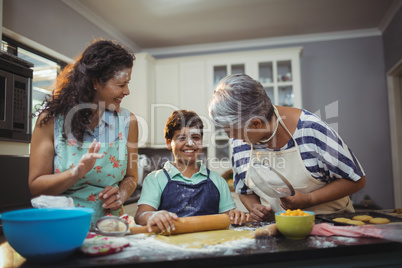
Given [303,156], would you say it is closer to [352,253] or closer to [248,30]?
[352,253]

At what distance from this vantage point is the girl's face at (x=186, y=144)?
4.87 feet

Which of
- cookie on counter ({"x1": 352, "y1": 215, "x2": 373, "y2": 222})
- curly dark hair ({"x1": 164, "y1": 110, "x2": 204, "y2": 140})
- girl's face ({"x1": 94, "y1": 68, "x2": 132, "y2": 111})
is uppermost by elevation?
girl's face ({"x1": 94, "y1": 68, "x2": 132, "y2": 111})

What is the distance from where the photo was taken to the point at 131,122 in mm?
1398

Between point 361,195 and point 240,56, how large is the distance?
215 centimetres

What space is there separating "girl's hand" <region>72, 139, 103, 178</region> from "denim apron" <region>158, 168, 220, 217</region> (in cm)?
48

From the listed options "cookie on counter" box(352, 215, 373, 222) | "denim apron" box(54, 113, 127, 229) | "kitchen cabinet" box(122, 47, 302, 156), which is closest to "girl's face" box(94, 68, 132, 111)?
"denim apron" box(54, 113, 127, 229)

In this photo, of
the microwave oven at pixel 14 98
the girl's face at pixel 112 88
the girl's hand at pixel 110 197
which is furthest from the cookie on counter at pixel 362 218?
the microwave oven at pixel 14 98

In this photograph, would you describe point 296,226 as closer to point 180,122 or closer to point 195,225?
point 195,225

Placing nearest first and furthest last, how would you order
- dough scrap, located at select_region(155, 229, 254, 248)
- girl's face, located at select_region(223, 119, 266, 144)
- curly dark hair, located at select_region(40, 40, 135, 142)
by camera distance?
dough scrap, located at select_region(155, 229, 254, 248) < curly dark hair, located at select_region(40, 40, 135, 142) < girl's face, located at select_region(223, 119, 266, 144)

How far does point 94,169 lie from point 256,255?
27.7 inches

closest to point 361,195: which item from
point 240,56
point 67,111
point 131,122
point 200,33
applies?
point 240,56

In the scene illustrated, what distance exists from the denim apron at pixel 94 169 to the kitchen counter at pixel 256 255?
33 centimetres

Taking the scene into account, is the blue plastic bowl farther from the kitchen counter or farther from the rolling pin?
the rolling pin

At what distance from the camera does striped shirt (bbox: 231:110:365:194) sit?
1.26 m
